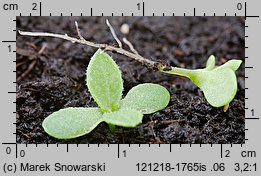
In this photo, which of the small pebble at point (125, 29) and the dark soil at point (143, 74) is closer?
the dark soil at point (143, 74)

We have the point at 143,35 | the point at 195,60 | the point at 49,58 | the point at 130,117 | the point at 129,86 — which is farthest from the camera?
the point at 143,35

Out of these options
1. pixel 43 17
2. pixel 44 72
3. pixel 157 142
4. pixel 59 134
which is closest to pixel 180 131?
pixel 157 142

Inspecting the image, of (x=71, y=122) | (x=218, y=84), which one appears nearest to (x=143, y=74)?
(x=218, y=84)

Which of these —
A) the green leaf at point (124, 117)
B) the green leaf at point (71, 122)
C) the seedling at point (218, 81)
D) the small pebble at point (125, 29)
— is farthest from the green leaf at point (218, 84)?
the small pebble at point (125, 29)

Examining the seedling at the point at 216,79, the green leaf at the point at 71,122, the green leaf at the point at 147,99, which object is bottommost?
the green leaf at the point at 71,122

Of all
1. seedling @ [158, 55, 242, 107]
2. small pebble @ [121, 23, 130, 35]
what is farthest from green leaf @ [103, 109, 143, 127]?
small pebble @ [121, 23, 130, 35]

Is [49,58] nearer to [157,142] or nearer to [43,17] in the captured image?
[43,17]

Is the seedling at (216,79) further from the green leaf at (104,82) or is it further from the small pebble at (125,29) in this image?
the small pebble at (125,29)

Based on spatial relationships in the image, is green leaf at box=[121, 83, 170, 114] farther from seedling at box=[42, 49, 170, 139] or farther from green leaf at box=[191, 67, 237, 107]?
green leaf at box=[191, 67, 237, 107]

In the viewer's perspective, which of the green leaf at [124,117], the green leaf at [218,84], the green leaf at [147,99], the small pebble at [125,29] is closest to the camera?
the green leaf at [124,117]
